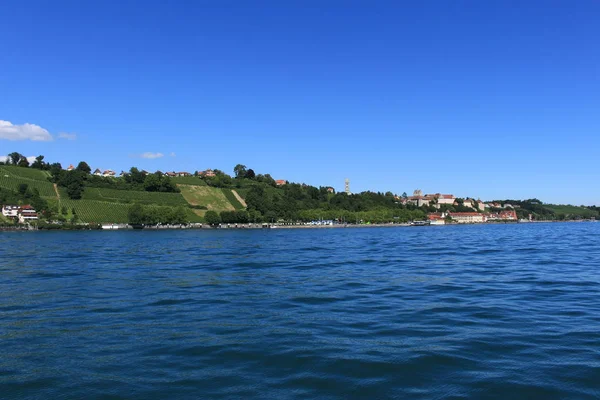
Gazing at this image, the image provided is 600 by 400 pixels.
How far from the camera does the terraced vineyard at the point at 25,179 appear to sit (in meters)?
148

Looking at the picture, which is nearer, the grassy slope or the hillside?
the hillside

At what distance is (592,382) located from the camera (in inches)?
354

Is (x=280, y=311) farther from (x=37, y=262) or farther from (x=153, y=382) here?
(x=37, y=262)

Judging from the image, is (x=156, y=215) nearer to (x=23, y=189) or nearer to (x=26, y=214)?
(x=26, y=214)

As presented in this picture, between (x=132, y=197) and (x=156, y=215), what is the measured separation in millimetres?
27917

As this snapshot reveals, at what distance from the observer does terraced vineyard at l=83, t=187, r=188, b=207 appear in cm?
16362

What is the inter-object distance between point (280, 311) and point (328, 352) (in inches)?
208

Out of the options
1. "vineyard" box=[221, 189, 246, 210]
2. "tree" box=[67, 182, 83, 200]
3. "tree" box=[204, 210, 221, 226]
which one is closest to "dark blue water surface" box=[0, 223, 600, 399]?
"tree" box=[204, 210, 221, 226]

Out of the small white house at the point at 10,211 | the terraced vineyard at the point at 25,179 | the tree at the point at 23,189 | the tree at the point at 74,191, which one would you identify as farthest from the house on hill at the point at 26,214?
the tree at the point at 74,191

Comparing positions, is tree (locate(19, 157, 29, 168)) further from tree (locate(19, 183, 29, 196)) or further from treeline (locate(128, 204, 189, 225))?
treeline (locate(128, 204, 189, 225))

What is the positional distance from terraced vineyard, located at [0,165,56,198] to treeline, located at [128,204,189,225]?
96.2ft

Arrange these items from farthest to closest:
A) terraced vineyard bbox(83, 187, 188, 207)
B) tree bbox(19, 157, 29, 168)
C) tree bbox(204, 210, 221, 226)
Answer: tree bbox(19, 157, 29, 168) < terraced vineyard bbox(83, 187, 188, 207) < tree bbox(204, 210, 221, 226)

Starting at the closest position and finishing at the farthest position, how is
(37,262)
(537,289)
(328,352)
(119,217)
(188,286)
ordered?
(328,352), (537,289), (188,286), (37,262), (119,217)

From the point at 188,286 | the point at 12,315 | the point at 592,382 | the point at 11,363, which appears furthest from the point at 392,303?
the point at 12,315
